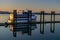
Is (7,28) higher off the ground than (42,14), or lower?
lower

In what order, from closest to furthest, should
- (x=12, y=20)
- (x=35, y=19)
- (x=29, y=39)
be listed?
(x=29, y=39)
(x=12, y=20)
(x=35, y=19)

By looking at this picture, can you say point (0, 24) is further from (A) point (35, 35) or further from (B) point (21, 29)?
(A) point (35, 35)

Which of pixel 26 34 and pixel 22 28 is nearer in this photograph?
pixel 26 34

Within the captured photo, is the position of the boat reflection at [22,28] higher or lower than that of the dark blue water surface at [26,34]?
higher

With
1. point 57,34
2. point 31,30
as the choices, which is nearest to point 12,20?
point 31,30

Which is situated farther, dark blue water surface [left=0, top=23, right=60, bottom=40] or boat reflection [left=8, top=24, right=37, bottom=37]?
boat reflection [left=8, top=24, right=37, bottom=37]

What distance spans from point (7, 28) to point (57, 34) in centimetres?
250

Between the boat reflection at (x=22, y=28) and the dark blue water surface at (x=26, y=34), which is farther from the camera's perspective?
the boat reflection at (x=22, y=28)

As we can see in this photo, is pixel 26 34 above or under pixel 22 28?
under

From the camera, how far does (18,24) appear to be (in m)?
10.8

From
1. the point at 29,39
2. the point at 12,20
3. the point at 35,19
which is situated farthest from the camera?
the point at 35,19

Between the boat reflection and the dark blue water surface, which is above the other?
the boat reflection

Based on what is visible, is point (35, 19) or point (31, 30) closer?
point (31, 30)

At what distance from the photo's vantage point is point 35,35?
11.2 metres
